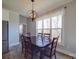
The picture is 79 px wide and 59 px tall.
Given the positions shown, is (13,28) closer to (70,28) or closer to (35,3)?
(35,3)

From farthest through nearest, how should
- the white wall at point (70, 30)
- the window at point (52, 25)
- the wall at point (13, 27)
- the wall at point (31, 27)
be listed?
1. the wall at point (31, 27)
2. the wall at point (13, 27)
3. the window at point (52, 25)
4. the white wall at point (70, 30)

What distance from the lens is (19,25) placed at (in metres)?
7.45

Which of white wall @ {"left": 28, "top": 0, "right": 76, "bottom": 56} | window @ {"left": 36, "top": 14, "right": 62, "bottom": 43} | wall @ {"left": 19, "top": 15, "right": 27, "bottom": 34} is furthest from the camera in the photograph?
wall @ {"left": 19, "top": 15, "right": 27, "bottom": 34}

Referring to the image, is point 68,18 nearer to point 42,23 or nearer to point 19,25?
point 42,23

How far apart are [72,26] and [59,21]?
94 cm

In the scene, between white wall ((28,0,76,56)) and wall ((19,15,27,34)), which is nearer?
white wall ((28,0,76,56))

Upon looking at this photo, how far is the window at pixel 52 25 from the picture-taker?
198 inches

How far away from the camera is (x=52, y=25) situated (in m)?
5.62

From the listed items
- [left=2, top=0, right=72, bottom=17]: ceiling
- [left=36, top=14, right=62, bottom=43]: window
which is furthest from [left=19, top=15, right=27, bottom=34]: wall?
[left=2, top=0, right=72, bottom=17]: ceiling

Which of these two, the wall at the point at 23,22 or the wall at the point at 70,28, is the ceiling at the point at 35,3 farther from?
the wall at the point at 23,22

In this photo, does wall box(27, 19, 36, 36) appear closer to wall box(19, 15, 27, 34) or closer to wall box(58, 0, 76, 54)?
wall box(19, 15, 27, 34)

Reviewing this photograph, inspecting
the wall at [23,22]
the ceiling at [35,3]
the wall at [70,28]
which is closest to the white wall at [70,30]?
the wall at [70,28]

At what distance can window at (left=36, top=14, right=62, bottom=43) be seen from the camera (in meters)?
5.04

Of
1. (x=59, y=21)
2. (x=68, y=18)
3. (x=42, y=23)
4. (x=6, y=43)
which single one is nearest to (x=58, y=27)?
(x=59, y=21)
